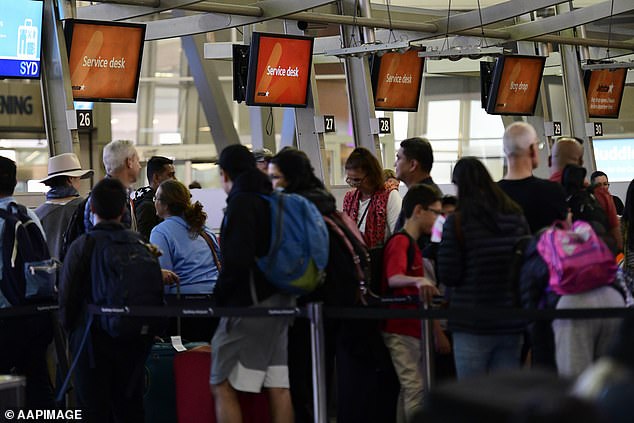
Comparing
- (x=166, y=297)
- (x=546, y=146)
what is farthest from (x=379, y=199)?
(x=546, y=146)

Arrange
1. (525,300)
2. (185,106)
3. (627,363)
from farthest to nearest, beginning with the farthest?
(185,106), (525,300), (627,363)

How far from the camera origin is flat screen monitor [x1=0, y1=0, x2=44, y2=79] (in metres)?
10.3

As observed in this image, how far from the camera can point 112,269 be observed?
5.52 meters

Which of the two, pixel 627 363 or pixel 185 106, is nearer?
pixel 627 363

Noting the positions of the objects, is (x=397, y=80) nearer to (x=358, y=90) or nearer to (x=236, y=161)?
(x=358, y=90)

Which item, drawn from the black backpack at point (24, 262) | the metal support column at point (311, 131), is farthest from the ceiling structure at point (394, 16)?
the black backpack at point (24, 262)

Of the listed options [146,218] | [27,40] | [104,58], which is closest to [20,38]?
[27,40]

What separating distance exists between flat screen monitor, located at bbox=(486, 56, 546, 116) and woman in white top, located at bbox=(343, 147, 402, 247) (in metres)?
8.90

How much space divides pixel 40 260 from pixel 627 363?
3763 millimetres

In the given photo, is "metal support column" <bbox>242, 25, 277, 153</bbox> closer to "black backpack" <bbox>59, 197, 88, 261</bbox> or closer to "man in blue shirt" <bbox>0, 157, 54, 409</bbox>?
"black backpack" <bbox>59, 197, 88, 261</bbox>

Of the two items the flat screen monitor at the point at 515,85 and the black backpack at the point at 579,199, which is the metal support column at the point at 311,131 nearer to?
the flat screen monitor at the point at 515,85

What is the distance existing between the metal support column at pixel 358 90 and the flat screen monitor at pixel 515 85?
2006 millimetres

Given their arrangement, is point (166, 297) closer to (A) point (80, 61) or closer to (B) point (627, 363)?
(B) point (627, 363)

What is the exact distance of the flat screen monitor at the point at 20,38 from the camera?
33.9 ft
